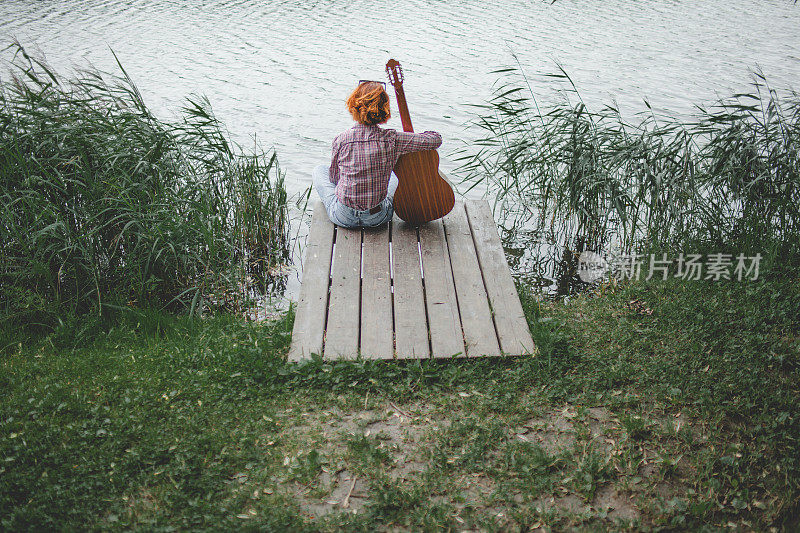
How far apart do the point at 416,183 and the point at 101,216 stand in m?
2.03

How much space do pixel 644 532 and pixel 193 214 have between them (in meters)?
3.29

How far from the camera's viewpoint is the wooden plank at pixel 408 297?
11.1 feet

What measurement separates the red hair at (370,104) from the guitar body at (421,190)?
0.31m

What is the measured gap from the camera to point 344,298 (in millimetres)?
3725

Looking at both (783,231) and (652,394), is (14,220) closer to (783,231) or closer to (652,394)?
(652,394)

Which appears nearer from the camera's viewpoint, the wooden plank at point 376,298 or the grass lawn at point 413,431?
the grass lawn at point 413,431

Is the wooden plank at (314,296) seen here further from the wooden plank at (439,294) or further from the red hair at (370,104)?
the red hair at (370,104)

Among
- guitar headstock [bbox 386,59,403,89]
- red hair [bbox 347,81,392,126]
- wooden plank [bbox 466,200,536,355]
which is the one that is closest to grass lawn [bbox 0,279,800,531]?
wooden plank [bbox 466,200,536,355]

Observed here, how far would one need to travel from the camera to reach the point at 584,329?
3.78 m

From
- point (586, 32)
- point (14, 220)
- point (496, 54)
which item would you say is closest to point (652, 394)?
point (14, 220)

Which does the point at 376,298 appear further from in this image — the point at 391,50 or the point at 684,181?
the point at 391,50

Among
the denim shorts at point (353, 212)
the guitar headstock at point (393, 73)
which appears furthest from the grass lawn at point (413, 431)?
the guitar headstock at point (393, 73)
